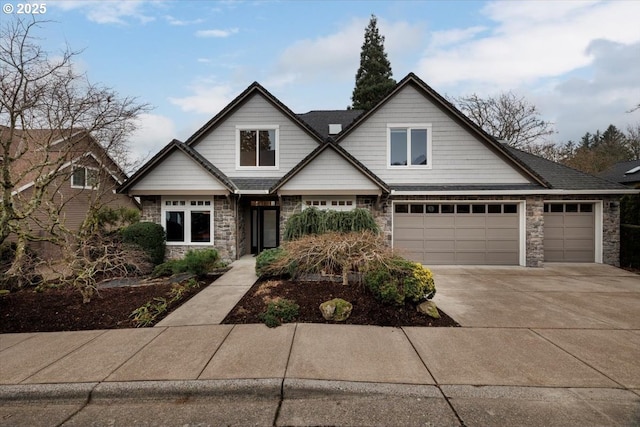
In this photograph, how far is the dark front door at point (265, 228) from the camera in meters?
13.0

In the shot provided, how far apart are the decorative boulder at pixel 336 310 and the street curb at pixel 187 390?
1983 mm

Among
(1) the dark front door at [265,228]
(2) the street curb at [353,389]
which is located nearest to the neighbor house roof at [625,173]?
(1) the dark front door at [265,228]

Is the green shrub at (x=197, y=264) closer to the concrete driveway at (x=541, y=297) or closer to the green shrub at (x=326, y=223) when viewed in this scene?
the green shrub at (x=326, y=223)

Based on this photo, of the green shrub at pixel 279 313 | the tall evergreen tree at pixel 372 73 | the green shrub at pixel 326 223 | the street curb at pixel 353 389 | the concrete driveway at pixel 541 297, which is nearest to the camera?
the street curb at pixel 353 389

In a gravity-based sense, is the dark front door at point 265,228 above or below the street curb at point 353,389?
above

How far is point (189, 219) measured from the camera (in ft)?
36.7

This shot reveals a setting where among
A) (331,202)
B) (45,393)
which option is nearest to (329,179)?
(331,202)

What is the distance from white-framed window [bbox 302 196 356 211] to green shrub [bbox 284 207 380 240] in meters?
1.15

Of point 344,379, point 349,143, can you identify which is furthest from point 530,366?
point 349,143

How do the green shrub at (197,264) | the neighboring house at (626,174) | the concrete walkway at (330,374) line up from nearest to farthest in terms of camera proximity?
Answer: the concrete walkway at (330,374) < the green shrub at (197,264) < the neighboring house at (626,174)

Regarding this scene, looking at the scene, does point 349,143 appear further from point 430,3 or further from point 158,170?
point 158,170

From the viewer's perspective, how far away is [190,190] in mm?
10680

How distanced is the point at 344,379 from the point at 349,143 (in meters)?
9.40

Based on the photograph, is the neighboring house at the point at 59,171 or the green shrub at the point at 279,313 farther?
the neighboring house at the point at 59,171
